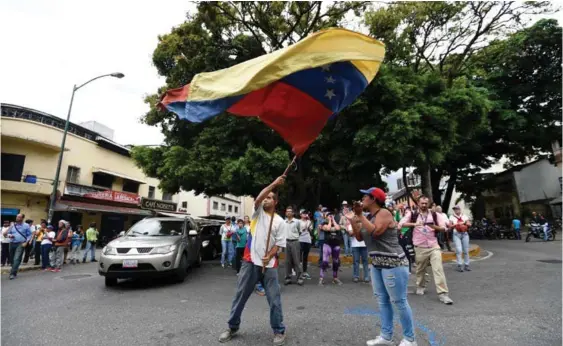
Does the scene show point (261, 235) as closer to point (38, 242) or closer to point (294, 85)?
point (294, 85)

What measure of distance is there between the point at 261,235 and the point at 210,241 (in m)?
9.65

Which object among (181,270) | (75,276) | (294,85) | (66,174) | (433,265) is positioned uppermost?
(66,174)

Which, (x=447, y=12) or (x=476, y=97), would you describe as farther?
(x=447, y=12)

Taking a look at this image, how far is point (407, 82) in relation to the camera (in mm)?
12234

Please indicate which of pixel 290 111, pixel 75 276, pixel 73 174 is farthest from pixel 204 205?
pixel 290 111

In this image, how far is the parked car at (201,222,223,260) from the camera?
1243 cm

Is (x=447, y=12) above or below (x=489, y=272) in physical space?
above

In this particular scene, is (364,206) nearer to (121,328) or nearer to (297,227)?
(121,328)

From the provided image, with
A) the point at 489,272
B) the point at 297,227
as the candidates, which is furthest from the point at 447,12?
the point at 297,227

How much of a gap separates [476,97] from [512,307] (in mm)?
9650

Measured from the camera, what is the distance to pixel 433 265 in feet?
18.3

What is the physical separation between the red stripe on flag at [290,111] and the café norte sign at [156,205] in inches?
969

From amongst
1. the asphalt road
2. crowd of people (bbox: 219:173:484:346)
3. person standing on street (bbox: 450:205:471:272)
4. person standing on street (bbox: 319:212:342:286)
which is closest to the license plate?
the asphalt road

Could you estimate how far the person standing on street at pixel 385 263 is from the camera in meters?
3.27
